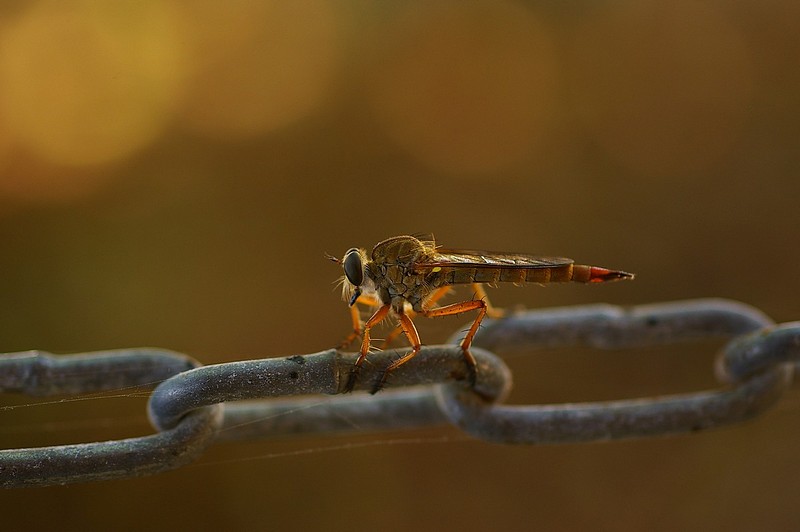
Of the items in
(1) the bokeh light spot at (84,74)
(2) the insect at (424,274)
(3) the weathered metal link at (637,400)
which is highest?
(1) the bokeh light spot at (84,74)

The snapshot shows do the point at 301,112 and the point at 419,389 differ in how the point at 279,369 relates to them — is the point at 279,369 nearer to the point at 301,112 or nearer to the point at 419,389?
the point at 419,389

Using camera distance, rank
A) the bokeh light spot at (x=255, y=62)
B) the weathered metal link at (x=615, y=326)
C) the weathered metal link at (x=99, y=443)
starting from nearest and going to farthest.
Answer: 1. the weathered metal link at (x=99, y=443)
2. the weathered metal link at (x=615, y=326)
3. the bokeh light spot at (x=255, y=62)

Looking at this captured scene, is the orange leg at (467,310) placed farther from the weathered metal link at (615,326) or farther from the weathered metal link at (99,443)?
the weathered metal link at (99,443)

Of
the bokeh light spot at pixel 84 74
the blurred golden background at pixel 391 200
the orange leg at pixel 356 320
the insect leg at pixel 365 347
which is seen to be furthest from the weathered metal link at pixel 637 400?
the bokeh light spot at pixel 84 74

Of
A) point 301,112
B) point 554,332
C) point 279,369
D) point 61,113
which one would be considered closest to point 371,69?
point 301,112

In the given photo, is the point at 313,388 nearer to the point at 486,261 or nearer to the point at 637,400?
the point at 637,400

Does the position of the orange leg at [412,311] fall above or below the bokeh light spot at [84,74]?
below

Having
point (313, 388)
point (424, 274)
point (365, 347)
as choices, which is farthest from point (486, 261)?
point (313, 388)
